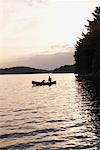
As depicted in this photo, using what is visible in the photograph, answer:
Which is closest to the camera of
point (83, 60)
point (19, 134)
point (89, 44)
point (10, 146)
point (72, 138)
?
point (10, 146)

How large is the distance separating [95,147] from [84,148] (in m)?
0.67

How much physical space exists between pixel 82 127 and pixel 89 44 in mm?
90998

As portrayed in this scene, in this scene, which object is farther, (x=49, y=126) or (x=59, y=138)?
(x=49, y=126)

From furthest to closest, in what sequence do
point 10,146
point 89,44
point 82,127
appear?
point 89,44
point 82,127
point 10,146

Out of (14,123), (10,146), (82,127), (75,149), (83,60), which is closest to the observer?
(75,149)

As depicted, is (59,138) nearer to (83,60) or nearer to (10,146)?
(10,146)

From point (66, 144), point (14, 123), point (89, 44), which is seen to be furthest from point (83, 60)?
point (66, 144)

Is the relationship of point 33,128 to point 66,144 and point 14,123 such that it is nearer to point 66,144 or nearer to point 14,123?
point 14,123

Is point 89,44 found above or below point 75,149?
above

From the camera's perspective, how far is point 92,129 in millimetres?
26234

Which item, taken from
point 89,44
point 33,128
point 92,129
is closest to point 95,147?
point 92,129

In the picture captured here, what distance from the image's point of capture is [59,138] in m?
23.4

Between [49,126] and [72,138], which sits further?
[49,126]

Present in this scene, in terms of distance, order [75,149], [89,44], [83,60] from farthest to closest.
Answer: [83,60] → [89,44] → [75,149]
